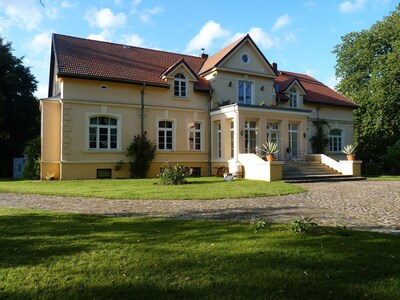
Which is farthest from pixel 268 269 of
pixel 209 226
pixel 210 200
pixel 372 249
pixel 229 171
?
pixel 229 171

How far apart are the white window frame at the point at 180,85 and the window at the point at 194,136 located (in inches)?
79.6

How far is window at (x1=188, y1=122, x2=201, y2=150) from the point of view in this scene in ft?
74.3

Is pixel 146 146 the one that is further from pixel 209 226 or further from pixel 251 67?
pixel 209 226

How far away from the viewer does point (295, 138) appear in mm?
23375

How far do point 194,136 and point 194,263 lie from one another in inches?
742

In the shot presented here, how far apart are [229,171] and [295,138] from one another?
5.83 metres

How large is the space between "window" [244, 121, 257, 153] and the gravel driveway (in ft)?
35.5

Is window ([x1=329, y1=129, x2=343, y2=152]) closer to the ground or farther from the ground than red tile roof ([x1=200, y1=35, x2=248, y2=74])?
closer to the ground

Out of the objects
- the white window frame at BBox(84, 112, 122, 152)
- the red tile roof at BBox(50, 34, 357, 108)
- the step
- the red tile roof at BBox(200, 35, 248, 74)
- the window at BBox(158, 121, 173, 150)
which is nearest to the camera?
the step

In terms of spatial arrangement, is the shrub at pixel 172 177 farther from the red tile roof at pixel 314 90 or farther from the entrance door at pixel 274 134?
the red tile roof at pixel 314 90

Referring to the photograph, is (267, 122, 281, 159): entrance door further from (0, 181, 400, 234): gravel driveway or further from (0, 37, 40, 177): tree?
(0, 37, 40, 177): tree

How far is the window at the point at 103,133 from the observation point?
65.5 feet

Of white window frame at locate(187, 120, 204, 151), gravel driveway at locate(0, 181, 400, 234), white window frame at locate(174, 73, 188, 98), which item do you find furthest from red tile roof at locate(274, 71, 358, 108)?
gravel driveway at locate(0, 181, 400, 234)

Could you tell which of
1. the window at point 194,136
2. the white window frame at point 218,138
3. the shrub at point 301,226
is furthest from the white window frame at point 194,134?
the shrub at point 301,226
